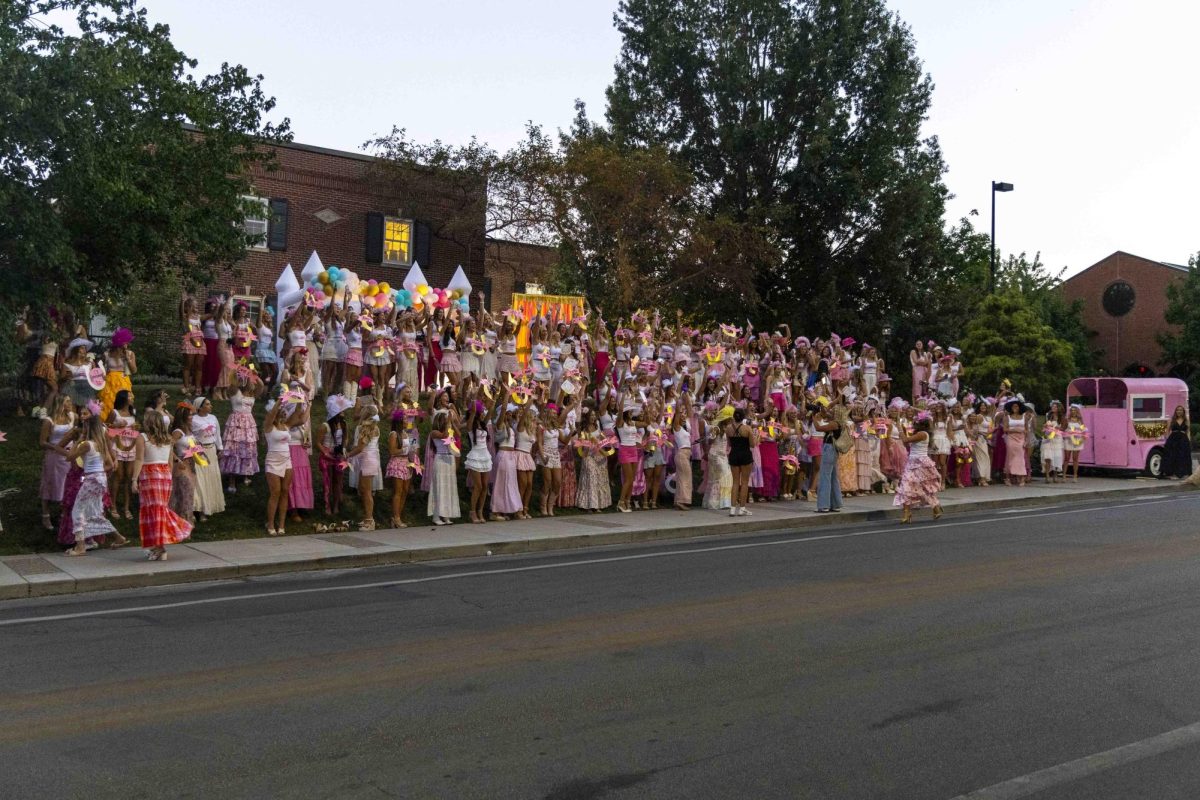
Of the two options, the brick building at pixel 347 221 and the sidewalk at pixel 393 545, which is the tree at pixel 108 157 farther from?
the brick building at pixel 347 221

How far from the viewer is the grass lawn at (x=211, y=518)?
43.2 ft

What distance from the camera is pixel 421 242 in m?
33.8

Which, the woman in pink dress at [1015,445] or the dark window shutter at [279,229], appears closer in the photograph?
the woman in pink dress at [1015,445]

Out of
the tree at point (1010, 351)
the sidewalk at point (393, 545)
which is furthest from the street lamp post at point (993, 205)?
the sidewalk at point (393, 545)

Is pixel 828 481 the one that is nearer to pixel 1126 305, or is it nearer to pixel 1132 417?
pixel 1132 417

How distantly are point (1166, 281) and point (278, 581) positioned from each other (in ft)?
176

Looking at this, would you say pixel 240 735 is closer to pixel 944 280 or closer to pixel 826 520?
pixel 826 520

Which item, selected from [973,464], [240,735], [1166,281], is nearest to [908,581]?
[240,735]

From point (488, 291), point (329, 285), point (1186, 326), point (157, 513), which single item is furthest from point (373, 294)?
point (1186, 326)

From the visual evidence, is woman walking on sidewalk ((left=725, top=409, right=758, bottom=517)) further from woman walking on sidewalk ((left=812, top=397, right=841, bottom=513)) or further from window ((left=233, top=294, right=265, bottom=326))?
window ((left=233, top=294, right=265, bottom=326))

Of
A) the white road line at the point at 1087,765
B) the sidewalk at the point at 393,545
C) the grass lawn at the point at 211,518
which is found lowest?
the white road line at the point at 1087,765

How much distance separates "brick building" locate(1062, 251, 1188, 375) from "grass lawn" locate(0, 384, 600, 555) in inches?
1815

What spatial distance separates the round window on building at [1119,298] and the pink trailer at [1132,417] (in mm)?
31527

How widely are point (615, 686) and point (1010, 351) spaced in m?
31.2
